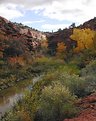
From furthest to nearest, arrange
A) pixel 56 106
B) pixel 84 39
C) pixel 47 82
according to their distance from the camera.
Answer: pixel 84 39 → pixel 47 82 → pixel 56 106

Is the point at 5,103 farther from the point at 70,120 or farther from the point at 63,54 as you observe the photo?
the point at 63,54

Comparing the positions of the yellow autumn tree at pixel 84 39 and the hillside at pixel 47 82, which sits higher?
the yellow autumn tree at pixel 84 39

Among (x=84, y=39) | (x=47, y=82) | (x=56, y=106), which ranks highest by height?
(x=84, y=39)

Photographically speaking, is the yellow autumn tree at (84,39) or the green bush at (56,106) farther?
→ the yellow autumn tree at (84,39)

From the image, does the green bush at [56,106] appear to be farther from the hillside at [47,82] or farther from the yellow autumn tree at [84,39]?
the yellow autumn tree at [84,39]

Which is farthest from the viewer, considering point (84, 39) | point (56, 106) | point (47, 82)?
point (84, 39)

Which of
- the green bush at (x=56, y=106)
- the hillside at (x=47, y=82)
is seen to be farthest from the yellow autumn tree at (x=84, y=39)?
the green bush at (x=56, y=106)

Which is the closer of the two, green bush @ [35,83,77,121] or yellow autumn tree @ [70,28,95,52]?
green bush @ [35,83,77,121]

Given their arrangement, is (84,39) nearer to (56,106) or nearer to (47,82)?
(47,82)

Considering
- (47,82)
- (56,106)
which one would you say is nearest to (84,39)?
(47,82)

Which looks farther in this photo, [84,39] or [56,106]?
[84,39]

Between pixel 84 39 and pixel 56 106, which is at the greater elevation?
pixel 84 39

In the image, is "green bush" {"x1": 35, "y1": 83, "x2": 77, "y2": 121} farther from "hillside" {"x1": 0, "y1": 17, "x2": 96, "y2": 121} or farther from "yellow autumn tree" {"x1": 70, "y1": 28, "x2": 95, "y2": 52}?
"yellow autumn tree" {"x1": 70, "y1": 28, "x2": 95, "y2": 52}

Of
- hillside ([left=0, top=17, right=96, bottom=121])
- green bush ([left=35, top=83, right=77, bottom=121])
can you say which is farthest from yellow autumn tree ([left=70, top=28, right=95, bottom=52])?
green bush ([left=35, top=83, right=77, bottom=121])
